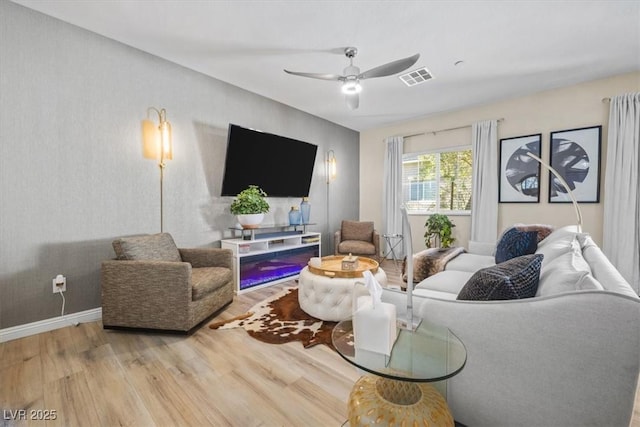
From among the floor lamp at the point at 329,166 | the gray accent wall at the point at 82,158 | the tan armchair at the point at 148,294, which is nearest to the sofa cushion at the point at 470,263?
the tan armchair at the point at 148,294

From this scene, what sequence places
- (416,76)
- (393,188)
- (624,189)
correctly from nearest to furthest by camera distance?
(624,189) → (416,76) → (393,188)

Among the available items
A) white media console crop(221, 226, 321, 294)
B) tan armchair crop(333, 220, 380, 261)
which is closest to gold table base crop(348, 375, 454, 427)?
white media console crop(221, 226, 321, 294)

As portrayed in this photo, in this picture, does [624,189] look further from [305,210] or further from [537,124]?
[305,210]

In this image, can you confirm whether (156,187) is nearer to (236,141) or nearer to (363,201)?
(236,141)

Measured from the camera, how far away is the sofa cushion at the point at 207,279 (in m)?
2.31

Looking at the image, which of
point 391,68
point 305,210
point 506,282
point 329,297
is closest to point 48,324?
point 329,297

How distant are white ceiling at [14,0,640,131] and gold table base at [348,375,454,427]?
264 cm

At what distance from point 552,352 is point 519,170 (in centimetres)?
396

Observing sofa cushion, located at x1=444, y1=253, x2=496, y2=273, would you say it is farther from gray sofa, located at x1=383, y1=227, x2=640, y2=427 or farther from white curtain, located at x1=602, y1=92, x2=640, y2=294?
white curtain, located at x1=602, y1=92, x2=640, y2=294

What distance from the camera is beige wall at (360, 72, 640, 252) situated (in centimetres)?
346

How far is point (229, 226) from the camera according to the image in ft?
12.1

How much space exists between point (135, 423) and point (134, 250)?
1.48 metres

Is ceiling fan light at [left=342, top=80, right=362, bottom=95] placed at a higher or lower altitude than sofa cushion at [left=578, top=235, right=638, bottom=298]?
higher

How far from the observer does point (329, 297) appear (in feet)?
7.71
